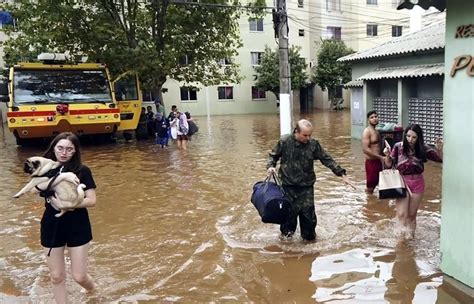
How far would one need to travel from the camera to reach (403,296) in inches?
180

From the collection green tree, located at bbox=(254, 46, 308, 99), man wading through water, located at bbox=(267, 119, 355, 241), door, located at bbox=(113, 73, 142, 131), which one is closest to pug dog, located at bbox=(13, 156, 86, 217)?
man wading through water, located at bbox=(267, 119, 355, 241)

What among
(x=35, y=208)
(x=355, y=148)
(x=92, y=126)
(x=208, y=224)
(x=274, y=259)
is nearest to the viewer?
(x=274, y=259)

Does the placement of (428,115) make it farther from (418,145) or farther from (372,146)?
(418,145)

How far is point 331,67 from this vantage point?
37719mm

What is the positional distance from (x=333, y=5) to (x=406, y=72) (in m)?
29.6

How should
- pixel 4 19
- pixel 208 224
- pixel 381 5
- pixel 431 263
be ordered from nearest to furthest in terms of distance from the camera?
pixel 431 263 → pixel 208 224 → pixel 4 19 → pixel 381 5

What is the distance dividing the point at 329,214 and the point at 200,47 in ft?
52.5

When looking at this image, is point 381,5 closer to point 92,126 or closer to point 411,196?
point 92,126

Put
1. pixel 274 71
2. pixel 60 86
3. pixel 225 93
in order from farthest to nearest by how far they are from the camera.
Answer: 1. pixel 225 93
2. pixel 274 71
3. pixel 60 86

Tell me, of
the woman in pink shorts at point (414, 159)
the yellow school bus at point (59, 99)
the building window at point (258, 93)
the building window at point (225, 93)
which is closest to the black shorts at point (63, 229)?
the woman in pink shorts at point (414, 159)

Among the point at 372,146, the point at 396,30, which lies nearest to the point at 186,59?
the point at 372,146

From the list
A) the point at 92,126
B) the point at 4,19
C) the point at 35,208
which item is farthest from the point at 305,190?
the point at 4,19

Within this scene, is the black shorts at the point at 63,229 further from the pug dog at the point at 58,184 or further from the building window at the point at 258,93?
the building window at the point at 258,93

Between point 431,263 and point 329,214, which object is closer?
point 431,263
